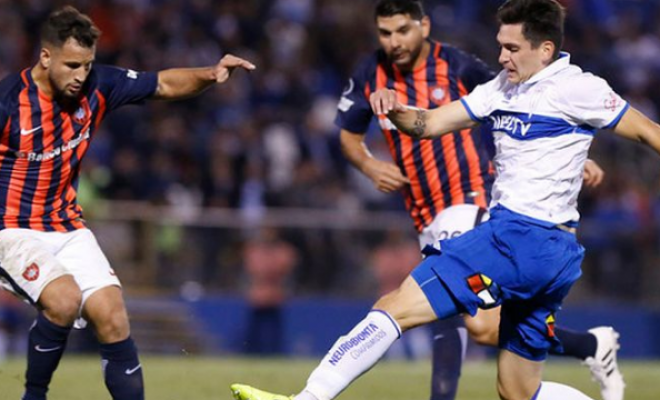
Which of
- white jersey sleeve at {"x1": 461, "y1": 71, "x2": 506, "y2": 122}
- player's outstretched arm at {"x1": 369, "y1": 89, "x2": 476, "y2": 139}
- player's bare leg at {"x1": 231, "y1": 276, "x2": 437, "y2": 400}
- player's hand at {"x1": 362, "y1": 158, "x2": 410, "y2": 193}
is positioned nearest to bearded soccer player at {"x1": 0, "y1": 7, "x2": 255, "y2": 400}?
player's hand at {"x1": 362, "y1": 158, "x2": 410, "y2": 193}

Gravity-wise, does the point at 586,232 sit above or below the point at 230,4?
below

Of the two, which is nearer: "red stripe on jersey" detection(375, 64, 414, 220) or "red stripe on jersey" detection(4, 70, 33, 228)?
"red stripe on jersey" detection(4, 70, 33, 228)

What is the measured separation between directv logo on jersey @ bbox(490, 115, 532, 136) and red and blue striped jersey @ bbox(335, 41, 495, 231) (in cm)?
172

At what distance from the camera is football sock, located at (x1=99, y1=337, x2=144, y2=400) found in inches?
279

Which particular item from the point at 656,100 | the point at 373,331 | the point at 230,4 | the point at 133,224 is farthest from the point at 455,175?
the point at 656,100

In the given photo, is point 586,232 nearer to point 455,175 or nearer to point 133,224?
point 133,224

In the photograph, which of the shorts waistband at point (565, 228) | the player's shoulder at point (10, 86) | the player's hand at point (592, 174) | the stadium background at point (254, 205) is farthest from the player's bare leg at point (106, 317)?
the stadium background at point (254, 205)

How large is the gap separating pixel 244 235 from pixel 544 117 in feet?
33.4

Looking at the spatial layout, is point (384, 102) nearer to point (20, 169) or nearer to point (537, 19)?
point (537, 19)

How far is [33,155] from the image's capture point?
7445 millimetres

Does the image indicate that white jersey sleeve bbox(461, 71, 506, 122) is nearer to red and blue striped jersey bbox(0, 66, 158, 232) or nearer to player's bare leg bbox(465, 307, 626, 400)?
player's bare leg bbox(465, 307, 626, 400)

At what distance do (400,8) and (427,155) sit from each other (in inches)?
39.0

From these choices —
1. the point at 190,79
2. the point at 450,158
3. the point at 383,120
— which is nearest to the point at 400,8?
the point at 383,120

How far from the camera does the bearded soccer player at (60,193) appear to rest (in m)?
7.09
